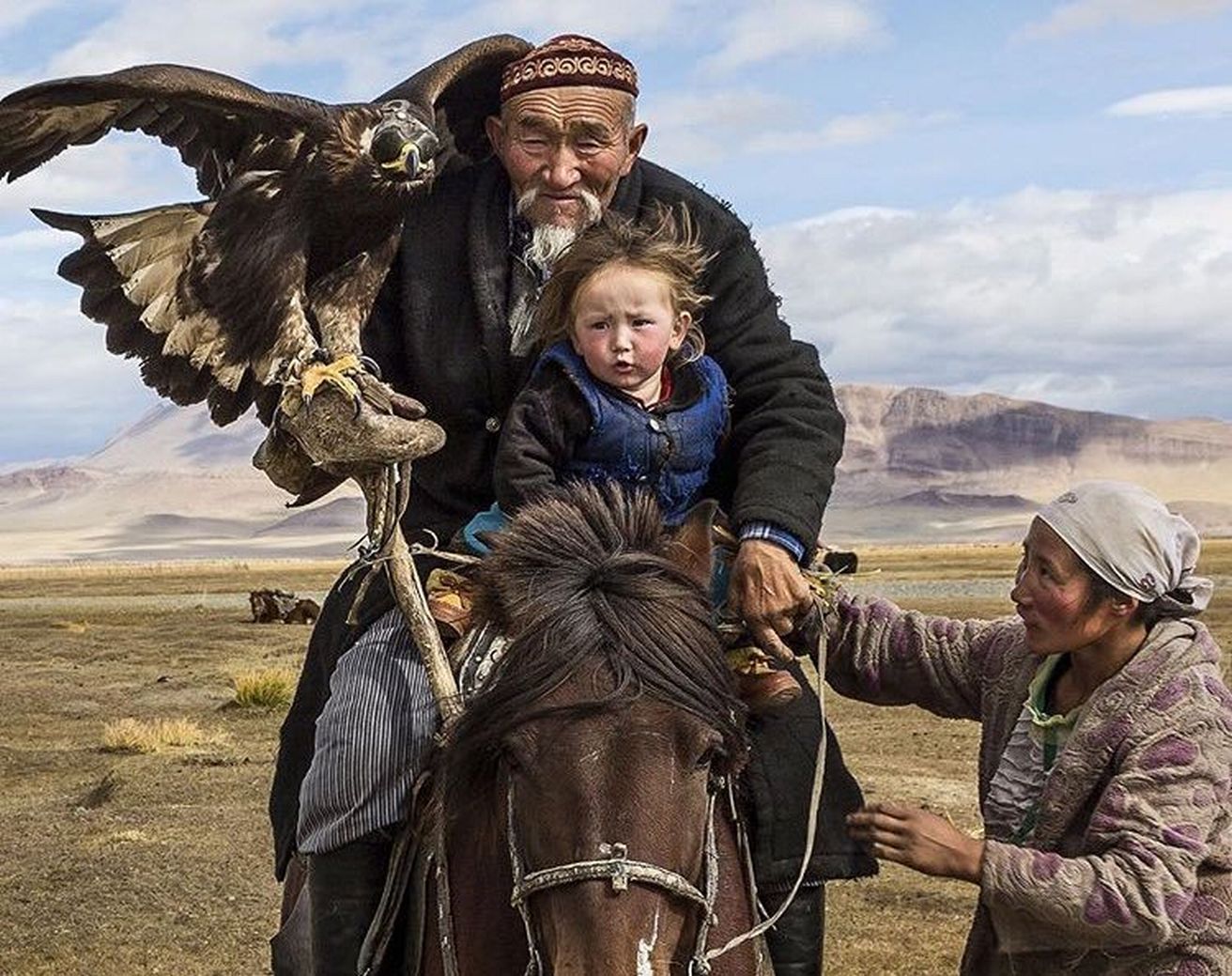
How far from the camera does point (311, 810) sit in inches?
155

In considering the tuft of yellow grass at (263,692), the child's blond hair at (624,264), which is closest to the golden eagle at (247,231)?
the child's blond hair at (624,264)

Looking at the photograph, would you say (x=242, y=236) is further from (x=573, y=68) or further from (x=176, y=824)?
(x=176, y=824)

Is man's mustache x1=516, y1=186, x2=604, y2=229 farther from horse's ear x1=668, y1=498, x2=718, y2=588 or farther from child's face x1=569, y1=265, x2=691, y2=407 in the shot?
horse's ear x1=668, y1=498, x2=718, y2=588

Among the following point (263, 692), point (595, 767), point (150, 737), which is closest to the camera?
point (595, 767)

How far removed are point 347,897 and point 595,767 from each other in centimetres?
121

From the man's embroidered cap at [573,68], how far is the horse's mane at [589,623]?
4.32 ft

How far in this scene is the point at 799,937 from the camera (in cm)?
394

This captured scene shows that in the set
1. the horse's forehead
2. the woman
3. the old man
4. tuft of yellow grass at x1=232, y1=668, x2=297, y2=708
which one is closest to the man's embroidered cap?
the old man

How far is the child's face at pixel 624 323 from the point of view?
3.82 m

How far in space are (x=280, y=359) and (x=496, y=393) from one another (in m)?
0.58

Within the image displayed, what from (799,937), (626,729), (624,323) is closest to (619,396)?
(624,323)

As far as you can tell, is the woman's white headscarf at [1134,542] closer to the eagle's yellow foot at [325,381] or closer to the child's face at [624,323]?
the child's face at [624,323]

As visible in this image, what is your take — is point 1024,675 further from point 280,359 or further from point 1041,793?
point 280,359

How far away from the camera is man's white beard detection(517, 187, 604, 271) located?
4.33 metres
